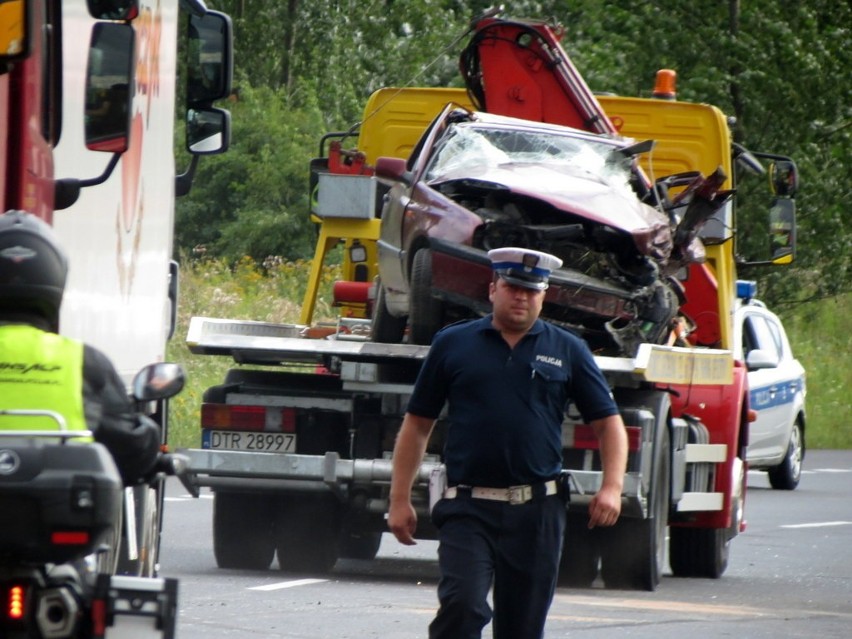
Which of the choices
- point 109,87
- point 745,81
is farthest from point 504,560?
point 745,81

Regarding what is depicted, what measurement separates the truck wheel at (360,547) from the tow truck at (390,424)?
0.01 meters

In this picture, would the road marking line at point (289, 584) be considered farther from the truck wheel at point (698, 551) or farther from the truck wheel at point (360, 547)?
the truck wheel at point (698, 551)

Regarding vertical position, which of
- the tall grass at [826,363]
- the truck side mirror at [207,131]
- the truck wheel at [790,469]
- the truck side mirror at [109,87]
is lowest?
the tall grass at [826,363]

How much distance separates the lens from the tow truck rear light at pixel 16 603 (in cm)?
496

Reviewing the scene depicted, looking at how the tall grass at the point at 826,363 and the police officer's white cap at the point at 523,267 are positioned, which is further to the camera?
the tall grass at the point at 826,363

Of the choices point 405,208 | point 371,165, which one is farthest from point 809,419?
point 405,208

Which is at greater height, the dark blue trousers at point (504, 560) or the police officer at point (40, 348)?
the police officer at point (40, 348)

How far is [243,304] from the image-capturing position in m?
31.0

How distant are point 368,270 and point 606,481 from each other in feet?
26.5

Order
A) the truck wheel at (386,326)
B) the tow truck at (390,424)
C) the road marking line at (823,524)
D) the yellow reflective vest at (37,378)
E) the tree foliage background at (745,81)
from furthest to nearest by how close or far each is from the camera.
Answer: the tree foliage background at (745,81) → the road marking line at (823,524) → the truck wheel at (386,326) → the tow truck at (390,424) → the yellow reflective vest at (37,378)

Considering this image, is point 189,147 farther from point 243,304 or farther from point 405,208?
point 243,304

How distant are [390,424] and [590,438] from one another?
114 centimetres

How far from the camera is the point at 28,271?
521cm

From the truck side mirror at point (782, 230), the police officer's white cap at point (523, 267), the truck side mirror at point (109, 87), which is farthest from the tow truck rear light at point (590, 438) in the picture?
the truck side mirror at point (109, 87)
